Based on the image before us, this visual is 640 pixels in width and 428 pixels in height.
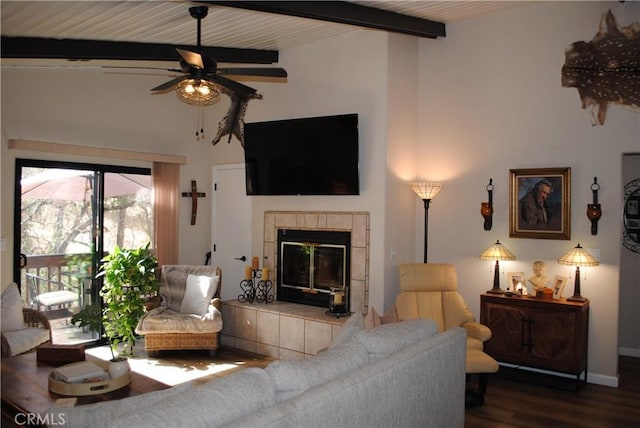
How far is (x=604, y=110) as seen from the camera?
4.61 metres

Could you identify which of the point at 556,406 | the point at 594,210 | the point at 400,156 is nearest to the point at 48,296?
the point at 400,156

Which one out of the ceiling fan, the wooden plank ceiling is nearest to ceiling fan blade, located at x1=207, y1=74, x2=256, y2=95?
the ceiling fan

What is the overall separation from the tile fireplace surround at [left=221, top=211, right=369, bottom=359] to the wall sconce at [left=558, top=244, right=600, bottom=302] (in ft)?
6.03

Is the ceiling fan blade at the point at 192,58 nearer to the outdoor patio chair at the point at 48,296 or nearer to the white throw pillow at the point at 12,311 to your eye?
the white throw pillow at the point at 12,311

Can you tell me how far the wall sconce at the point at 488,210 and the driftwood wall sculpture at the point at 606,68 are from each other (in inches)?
42.6

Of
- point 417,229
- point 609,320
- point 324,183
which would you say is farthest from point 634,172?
point 324,183

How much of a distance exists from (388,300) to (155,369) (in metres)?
2.36

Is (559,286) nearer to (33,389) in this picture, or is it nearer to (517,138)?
(517,138)

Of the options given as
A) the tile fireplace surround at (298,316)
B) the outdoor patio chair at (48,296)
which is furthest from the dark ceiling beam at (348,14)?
the outdoor patio chair at (48,296)

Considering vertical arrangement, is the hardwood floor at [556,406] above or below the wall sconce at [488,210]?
below

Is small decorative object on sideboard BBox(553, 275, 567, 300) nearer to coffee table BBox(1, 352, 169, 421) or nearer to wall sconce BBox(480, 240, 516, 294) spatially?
wall sconce BBox(480, 240, 516, 294)

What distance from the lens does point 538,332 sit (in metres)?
4.57

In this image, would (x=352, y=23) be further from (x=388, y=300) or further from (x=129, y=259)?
(x=129, y=259)

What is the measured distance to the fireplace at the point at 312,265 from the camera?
5.50 m
